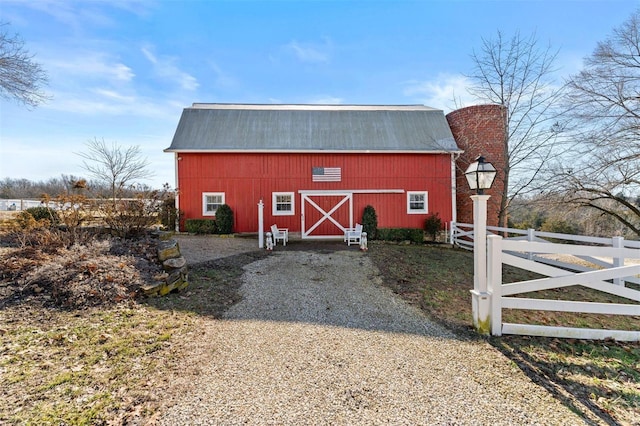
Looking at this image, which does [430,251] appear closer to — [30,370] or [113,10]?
[30,370]

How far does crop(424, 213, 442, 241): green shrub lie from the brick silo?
1.58 metres

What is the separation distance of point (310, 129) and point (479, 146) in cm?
749

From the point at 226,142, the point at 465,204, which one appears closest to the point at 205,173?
the point at 226,142

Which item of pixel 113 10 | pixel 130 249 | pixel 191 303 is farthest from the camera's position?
pixel 113 10

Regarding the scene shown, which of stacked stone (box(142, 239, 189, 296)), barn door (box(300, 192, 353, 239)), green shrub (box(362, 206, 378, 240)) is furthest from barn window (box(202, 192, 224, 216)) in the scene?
stacked stone (box(142, 239, 189, 296))

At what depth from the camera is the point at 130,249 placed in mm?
5734

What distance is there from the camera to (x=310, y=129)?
12734 mm

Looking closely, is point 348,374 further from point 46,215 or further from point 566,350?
point 46,215

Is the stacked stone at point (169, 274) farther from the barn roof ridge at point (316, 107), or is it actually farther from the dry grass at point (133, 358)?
the barn roof ridge at point (316, 107)

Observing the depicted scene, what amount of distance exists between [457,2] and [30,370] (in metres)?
11.5

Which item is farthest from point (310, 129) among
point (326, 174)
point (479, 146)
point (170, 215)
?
point (479, 146)

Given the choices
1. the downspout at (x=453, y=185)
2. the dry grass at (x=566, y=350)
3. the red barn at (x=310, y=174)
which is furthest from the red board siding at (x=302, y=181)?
the dry grass at (x=566, y=350)

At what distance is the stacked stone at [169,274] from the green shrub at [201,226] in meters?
5.79

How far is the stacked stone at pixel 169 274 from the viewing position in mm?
4688
